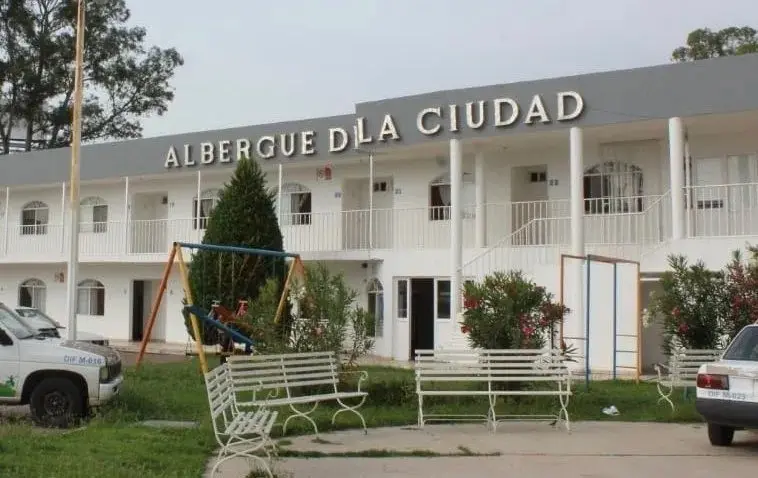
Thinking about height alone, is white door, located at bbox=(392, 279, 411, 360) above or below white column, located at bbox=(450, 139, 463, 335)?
below

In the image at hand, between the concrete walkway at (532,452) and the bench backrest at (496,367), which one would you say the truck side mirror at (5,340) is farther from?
the bench backrest at (496,367)

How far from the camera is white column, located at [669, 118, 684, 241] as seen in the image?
1666 centimetres

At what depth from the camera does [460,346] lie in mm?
17547

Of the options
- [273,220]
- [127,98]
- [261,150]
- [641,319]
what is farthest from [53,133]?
[641,319]

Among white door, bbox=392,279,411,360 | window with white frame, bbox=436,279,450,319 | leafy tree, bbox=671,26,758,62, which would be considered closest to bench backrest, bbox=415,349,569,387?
window with white frame, bbox=436,279,450,319

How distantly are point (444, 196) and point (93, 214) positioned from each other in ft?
43.2

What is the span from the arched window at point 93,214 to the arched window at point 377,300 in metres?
10.7

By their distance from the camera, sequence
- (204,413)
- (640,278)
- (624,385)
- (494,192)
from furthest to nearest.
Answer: (494,192)
(640,278)
(624,385)
(204,413)

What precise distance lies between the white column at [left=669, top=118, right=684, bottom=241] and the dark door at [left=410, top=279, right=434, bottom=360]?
654 centimetres

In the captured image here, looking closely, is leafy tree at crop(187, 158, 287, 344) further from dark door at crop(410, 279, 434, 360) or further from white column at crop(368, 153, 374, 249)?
dark door at crop(410, 279, 434, 360)

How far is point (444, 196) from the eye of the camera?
72.7ft

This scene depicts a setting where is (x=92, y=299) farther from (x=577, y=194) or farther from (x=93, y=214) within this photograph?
(x=577, y=194)

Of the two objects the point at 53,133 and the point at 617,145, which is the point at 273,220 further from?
the point at 53,133

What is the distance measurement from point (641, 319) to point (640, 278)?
1.03m
